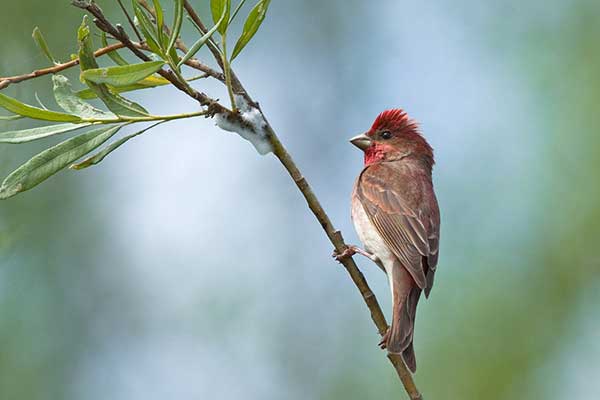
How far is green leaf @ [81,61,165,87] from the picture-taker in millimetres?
2352

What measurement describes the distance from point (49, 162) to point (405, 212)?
3.22 metres

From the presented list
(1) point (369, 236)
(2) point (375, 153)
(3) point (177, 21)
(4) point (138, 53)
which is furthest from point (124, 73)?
(2) point (375, 153)

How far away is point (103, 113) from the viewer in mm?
2568

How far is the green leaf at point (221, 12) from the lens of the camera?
244 centimetres

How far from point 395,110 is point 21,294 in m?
4.16

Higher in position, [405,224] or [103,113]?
[405,224]

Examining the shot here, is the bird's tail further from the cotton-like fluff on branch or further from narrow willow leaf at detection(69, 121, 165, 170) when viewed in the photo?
narrow willow leaf at detection(69, 121, 165, 170)

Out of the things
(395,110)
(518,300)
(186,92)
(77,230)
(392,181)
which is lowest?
(186,92)

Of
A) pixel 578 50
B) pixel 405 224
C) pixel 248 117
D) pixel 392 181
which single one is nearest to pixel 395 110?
pixel 392 181

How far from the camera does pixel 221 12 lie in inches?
97.3

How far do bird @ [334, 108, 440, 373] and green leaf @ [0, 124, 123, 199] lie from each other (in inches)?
72.8

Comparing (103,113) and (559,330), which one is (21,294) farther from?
(103,113)

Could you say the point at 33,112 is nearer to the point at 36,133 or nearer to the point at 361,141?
the point at 36,133

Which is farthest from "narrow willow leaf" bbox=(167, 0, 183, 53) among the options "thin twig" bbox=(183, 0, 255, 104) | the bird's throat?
the bird's throat
